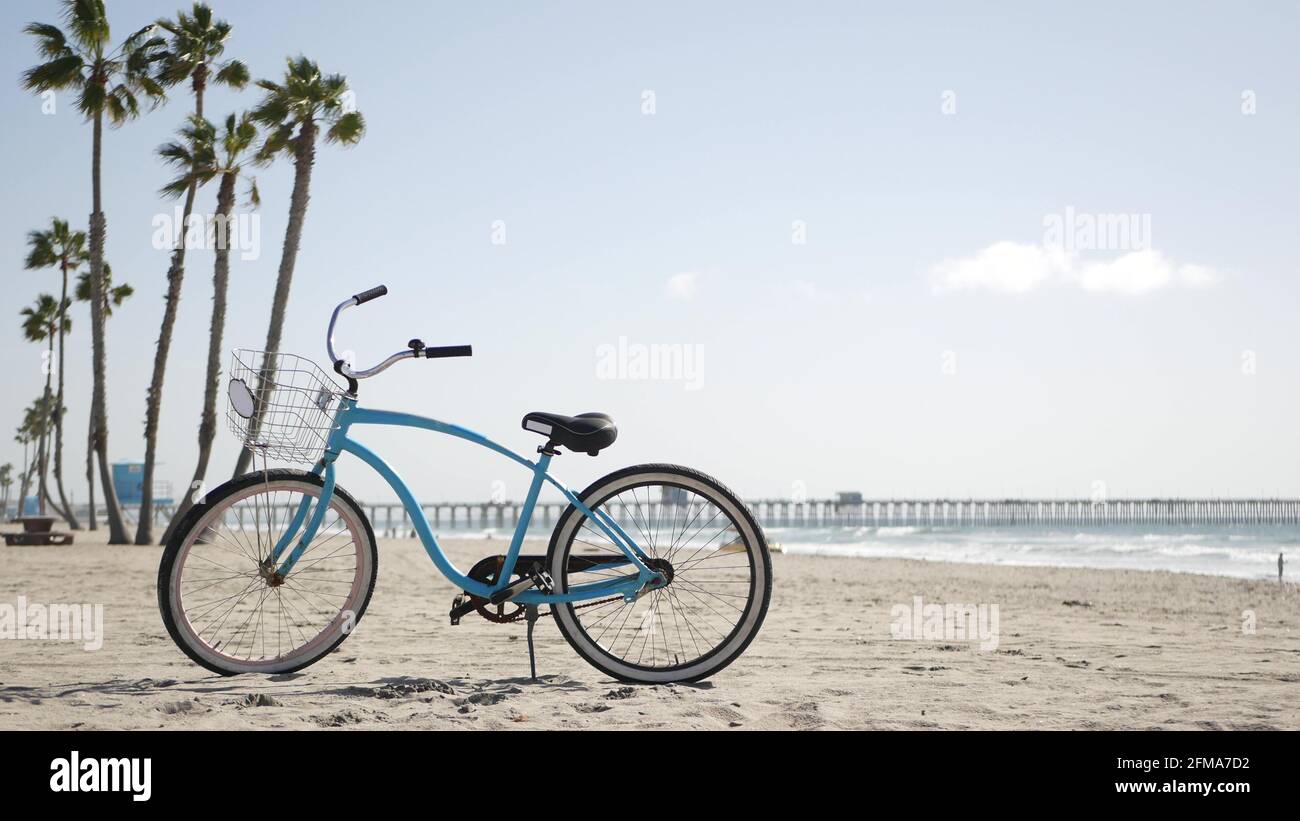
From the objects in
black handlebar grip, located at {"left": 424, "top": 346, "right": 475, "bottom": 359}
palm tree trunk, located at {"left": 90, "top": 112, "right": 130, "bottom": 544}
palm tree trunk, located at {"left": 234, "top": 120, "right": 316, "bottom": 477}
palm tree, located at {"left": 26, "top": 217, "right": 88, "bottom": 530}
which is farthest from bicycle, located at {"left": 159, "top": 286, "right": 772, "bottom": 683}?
palm tree, located at {"left": 26, "top": 217, "right": 88, "bottom": 530}

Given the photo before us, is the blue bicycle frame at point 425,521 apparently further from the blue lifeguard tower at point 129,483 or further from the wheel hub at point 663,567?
the blue lifeguard tower at point 129,483

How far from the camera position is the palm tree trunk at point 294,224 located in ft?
70.0

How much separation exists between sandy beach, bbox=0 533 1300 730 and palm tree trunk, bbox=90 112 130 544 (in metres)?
17.2

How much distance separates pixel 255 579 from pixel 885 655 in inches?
132

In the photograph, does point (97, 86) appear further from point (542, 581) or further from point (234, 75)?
point (542, 581)

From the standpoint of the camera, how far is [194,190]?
23.3 meters

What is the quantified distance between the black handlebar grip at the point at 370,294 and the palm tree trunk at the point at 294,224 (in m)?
18.1
